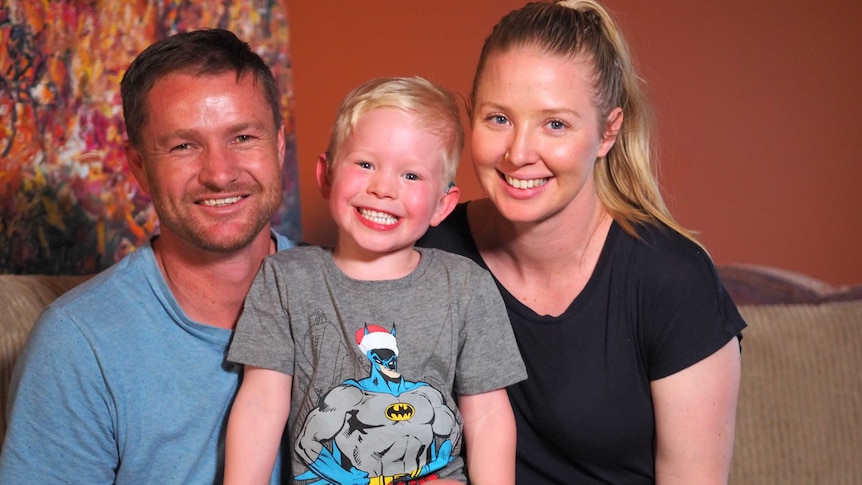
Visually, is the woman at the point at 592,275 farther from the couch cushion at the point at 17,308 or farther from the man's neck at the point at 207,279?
the couch cushion at the point at 17,308

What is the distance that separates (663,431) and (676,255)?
0.35 m

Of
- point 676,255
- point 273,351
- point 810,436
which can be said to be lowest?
point 810,436

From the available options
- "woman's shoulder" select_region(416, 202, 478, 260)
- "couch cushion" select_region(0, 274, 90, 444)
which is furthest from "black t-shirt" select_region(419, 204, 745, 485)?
"couch cushion" select_region(0, 274, 90, 444)

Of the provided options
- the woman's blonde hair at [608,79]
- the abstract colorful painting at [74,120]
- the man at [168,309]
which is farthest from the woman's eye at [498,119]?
the abstract colorful painting at [74,120]

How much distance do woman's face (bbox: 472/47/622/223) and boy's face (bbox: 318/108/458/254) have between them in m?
0.15

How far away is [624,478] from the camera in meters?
1.94

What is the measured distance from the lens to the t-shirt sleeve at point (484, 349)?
1703 mm

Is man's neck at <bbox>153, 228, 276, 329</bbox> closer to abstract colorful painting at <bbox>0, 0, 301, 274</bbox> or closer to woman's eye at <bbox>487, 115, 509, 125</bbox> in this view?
woman's eye at <bbox>487, 115, 509, 125</bbox>

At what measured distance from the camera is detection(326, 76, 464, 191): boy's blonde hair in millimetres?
1685

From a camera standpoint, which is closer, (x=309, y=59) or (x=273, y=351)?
(x=273, y=351)

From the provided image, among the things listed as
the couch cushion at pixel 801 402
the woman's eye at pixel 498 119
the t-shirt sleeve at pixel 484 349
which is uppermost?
the woman's eye at pixel 498 119

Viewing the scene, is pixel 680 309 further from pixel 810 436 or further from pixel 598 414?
pixel 810 436

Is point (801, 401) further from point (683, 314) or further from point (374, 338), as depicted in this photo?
point (374, 338)

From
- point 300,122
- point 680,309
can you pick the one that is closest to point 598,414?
point 680,309
